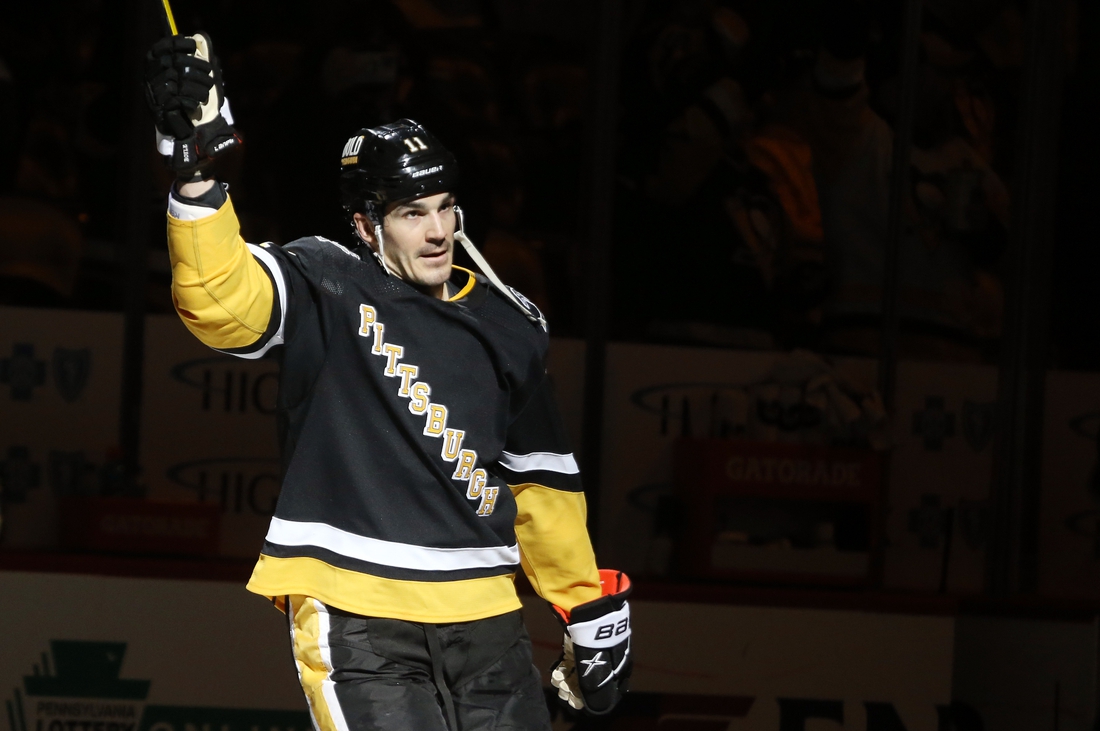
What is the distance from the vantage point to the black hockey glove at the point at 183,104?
6.50ft

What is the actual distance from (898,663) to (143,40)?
11.1 ft

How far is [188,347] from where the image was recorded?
503 cm

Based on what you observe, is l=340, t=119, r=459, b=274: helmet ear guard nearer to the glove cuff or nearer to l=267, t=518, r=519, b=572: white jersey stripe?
l=267, t=518, r=519, b=572: white jersey stripe

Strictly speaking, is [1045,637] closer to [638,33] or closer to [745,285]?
[745,285]

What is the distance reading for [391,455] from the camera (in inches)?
89.6

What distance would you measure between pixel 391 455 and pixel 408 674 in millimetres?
356

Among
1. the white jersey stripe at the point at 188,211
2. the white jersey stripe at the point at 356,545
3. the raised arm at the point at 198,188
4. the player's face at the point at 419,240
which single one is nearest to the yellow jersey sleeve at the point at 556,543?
the white jersey stripe at the point at 356,545

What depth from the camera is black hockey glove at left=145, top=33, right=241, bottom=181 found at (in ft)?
6.50

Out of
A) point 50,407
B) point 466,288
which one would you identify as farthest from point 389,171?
point 50,407

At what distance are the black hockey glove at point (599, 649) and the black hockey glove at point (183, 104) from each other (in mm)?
1090

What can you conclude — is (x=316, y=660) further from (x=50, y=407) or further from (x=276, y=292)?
(x=50, y=407)

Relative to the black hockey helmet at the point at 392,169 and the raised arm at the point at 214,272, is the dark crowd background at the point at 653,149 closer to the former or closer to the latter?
the black hockey helmet at the point at 392,169

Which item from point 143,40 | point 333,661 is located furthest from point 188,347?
point 333,661

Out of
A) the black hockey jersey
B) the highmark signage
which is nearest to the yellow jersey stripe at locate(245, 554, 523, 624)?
the black hockey jersey
